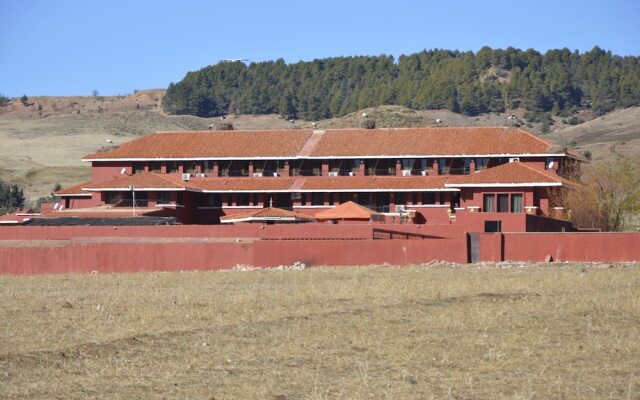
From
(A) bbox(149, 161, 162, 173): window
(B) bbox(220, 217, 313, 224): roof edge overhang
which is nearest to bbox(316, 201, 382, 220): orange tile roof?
(B) bbox(220, 217, 313, 224): roof edge overhang

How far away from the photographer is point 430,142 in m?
68.6

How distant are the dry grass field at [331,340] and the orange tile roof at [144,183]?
1210 inches

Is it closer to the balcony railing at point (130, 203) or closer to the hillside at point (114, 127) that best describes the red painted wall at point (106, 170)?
the balcony railing at point (130, 203)

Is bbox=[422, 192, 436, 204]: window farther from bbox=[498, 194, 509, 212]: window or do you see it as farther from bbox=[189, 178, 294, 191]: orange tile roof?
bbox=[189, 178, 294, 191]: orange tile roof

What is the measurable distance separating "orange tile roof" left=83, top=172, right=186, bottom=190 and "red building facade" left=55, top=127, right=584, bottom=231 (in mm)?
62

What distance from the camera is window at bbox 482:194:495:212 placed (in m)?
59.4

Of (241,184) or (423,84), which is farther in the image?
(423,84)

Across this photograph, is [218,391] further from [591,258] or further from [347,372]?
[591,258]

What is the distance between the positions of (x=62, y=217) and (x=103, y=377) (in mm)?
43450

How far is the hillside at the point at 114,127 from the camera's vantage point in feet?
376

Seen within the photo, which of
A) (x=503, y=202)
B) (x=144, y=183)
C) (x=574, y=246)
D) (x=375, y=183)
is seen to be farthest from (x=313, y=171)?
(x=574, y=246)

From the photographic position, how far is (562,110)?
168625mm

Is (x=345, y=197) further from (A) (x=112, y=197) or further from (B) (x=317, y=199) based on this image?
(A) (x=112, y=197)

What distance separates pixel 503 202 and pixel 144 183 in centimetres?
2164
